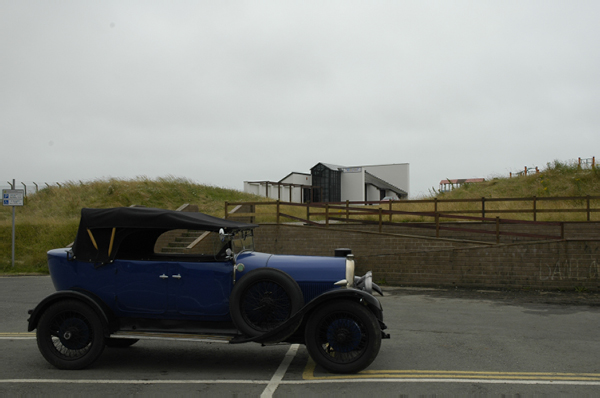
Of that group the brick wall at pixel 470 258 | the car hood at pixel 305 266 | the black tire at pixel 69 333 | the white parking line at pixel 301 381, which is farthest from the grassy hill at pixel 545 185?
the black tire at pixel 69 333

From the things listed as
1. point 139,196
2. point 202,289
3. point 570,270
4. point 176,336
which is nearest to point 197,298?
point 202,289

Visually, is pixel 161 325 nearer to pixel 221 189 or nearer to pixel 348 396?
pixel 348 396

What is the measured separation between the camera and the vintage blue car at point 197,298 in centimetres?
579

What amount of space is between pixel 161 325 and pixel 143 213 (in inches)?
57.6

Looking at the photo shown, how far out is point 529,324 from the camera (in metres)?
8.87

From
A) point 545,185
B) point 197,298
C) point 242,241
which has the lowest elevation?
point 197,298

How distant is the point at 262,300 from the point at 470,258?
948cm

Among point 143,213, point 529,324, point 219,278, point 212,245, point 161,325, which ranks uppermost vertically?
point 143,213

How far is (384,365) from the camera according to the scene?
20.4ft

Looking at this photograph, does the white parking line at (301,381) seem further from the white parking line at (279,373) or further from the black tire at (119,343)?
the black tire at (119,343)

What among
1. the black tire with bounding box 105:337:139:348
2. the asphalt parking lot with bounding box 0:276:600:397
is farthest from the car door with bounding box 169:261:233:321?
the black tire with bounding box 105:337:139:348

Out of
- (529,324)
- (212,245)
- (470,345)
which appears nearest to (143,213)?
(212,245)

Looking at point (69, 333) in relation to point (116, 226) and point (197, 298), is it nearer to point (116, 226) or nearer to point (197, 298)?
point (116, 226)

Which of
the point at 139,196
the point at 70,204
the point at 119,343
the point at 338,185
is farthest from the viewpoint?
the point at 338,185
